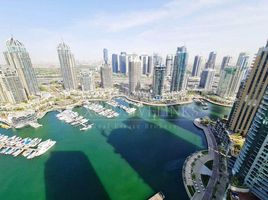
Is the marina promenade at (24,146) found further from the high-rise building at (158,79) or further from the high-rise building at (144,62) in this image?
the high-rise building at (144,62)

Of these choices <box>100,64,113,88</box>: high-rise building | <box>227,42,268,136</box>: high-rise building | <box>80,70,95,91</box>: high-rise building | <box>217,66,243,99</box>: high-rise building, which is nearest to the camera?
<box>227,42,268,136</box>: high-rise building

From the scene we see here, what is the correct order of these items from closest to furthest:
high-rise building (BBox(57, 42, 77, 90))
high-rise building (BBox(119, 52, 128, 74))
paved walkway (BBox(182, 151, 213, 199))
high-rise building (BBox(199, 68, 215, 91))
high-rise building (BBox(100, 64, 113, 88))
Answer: paved walkway (BBox(182, 151, 213, 199)), high-rise building (BBox(57, 42, 77, 90)), high-rise building (BBox(100, 64, 113, 88)), high-rise building (BBox(199, 68, 215, 91)), high-rise building (BBox(119, 52, 128, 74))

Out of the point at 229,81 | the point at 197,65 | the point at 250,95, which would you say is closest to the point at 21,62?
the point at 250,95

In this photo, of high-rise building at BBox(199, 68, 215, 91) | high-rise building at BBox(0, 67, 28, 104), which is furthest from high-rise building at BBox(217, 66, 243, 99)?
high-rise building at BBox(0, 67, 28, 104)

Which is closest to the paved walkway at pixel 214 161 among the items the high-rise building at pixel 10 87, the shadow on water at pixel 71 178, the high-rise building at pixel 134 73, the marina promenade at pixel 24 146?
the shadow on water at pixel 71 178

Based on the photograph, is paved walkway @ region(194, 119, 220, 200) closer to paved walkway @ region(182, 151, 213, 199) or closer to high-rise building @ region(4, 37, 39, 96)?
paved walkway @ region(182, 151, 213, 199)

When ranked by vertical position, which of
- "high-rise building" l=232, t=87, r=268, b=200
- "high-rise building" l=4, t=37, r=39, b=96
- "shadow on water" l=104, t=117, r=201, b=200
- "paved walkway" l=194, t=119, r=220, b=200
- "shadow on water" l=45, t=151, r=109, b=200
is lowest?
"shadow on water" l=45, t=151, r=109, b=200

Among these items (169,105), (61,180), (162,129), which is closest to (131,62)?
(169,105)
